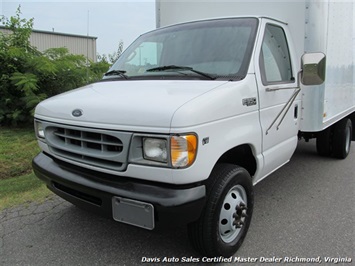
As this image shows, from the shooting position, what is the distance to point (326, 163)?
570cm

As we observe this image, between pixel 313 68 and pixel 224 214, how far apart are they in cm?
177

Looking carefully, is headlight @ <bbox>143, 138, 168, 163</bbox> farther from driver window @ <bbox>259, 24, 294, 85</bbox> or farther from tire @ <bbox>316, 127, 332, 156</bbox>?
tire @ <bbox>316, 127, 332, 156</bbox>

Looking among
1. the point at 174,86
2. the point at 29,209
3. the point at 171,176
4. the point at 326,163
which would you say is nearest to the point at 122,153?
the point at 171,176

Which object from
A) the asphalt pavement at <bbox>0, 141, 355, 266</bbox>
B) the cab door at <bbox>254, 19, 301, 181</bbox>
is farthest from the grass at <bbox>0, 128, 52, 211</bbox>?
the cab door at <bbox>254, 19, 301, 181</bbox>

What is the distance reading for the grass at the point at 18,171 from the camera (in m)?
4.11

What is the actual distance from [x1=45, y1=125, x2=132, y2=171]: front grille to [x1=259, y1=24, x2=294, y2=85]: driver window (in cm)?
157

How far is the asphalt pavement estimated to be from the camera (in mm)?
2828

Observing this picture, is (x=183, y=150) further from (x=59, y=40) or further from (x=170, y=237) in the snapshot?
(x=59, y=40)

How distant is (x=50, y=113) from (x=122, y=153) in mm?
955

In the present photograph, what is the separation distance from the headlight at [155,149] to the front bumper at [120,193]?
21 cm

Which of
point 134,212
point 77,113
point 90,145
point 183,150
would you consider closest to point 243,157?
point 183,150

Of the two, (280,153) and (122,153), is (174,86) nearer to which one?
(122,153)

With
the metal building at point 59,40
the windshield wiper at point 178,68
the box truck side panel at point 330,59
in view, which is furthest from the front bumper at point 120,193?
the metal building at point 59,40

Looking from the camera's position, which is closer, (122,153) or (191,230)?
(122,153)
